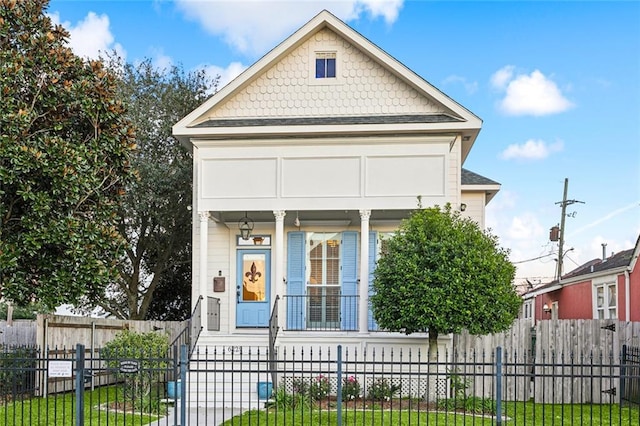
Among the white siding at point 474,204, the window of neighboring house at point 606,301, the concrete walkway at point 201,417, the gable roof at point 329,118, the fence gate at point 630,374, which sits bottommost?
the concrete walkway at point 201,417

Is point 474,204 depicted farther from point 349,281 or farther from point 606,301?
point 606,301

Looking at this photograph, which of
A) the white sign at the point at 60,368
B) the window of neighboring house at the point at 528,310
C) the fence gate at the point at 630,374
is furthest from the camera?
the window of neighboring house at the point at 528,310

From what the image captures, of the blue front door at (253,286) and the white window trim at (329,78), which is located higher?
the white window trim at (329,78)

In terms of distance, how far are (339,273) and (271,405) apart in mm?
4912

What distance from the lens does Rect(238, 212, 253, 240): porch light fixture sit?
17641 mm

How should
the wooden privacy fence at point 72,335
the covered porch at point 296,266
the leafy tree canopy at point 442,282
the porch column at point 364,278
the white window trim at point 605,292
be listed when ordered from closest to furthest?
the leafy tree canopy at point 442,282
the wooden privacy fence at point 72,335
the porch column at point 364,278
the covered porch at point 296,266
the white window trim at point 605,292

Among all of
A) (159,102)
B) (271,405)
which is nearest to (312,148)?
(271,405)

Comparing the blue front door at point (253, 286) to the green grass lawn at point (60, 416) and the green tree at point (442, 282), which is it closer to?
the green tree at point (442, 282)

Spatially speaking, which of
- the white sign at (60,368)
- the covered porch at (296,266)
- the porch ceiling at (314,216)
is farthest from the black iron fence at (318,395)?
the porch ceiling at (314,216)

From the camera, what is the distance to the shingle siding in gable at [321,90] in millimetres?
17359

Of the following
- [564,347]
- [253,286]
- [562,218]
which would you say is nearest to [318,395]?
[253,286]

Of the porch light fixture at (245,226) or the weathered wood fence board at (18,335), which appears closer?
the weathered wood fence board at (18,335)

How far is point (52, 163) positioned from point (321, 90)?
7.07m

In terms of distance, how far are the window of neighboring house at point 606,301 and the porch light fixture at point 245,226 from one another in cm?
941
